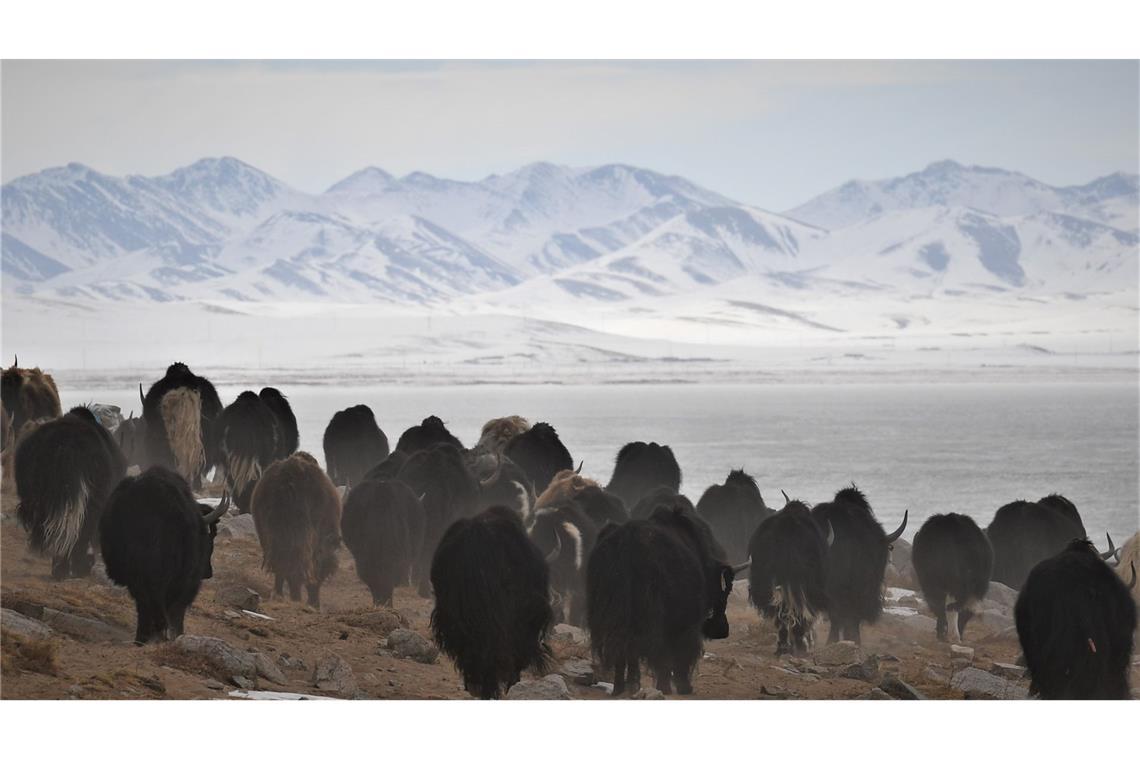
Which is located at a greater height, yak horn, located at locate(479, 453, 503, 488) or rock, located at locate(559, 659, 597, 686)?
yak horn, located at locate(479, 453, 503, 488)

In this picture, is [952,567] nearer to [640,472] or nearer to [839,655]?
[839,655]

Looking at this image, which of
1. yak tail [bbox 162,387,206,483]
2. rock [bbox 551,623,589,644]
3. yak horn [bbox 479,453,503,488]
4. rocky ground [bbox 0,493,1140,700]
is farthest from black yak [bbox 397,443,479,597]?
yak tail [bbox 162,387,206,483]

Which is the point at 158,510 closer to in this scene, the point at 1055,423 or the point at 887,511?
the point at 887,511

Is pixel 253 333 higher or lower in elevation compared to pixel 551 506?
higher

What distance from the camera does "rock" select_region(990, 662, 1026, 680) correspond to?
29.7 feet

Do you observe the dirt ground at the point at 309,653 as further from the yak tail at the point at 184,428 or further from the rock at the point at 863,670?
the yak tail at the point at 184,428

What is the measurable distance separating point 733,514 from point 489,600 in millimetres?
5300

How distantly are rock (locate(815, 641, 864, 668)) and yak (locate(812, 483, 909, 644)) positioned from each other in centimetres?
67

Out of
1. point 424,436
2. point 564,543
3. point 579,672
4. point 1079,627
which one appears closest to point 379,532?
point 564,543

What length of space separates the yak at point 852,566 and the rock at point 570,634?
6.31 feet

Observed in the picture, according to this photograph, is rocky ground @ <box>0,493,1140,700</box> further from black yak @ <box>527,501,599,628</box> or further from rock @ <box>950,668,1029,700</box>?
black yak @ <box>527,501,599,628</box>

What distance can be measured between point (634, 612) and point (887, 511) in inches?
485

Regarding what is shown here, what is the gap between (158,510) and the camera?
309 inches

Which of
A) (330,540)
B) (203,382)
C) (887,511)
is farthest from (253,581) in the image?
(887,511)
